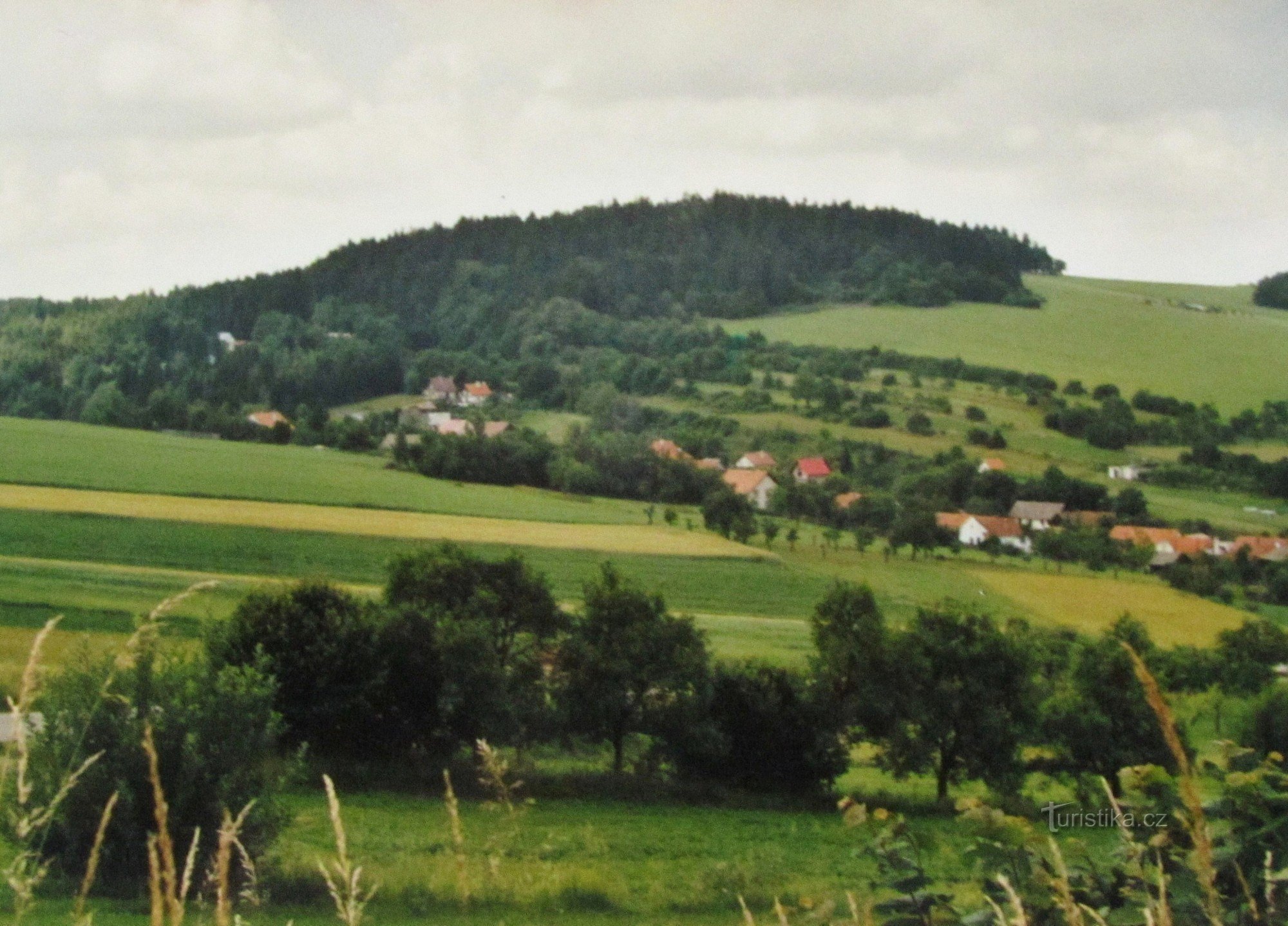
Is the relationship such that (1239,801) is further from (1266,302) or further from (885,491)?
(1266,302)

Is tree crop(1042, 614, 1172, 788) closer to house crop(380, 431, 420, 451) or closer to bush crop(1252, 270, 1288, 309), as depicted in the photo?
Result: bush crop(1252, 270, 1288, 309)

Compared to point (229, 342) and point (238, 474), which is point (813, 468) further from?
point (229, 342)

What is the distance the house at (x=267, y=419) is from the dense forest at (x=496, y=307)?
106mm

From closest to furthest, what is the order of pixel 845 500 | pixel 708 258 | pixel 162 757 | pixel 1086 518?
1. pixel 162 757
2. pixel 1086 518
3. pixel 845 500
4. pixel 708 258

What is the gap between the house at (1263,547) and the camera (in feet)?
40.5

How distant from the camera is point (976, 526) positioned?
1288cm

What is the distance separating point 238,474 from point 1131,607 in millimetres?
8417

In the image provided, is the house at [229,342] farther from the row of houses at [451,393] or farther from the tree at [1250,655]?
the tree at [1250,655]

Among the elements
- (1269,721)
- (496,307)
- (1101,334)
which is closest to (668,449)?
(496,307)

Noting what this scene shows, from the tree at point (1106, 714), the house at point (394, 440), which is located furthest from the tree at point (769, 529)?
the house at point (394, 440)

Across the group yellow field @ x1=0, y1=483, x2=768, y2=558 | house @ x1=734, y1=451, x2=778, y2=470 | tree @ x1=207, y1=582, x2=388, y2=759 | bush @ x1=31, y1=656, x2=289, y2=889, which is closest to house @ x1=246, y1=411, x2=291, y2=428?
yellow field @ x1=0, y1=483, x2=768, y2=558

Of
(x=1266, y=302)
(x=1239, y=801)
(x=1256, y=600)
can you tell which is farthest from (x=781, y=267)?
(x=1239, y=801)

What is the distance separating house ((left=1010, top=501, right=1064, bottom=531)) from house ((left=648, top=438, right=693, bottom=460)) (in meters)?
3.30

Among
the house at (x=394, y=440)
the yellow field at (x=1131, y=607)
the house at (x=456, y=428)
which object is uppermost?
the house at (x=456, y=428)
